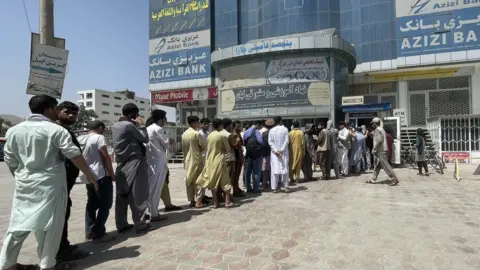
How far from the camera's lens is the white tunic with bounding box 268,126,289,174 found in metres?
6.62

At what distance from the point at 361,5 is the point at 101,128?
22661 mm

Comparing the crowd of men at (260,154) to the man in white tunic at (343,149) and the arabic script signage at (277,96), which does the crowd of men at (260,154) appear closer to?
the man in white tunic at (343,149)

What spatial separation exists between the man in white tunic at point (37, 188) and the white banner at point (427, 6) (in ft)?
75.6

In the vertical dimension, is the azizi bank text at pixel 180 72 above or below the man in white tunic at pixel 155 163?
above

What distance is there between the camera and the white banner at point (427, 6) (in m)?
19.4

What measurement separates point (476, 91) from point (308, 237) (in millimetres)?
21158

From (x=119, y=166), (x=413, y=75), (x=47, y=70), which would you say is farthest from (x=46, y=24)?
(x=413, y=75)

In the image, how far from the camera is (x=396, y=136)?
12180 mm

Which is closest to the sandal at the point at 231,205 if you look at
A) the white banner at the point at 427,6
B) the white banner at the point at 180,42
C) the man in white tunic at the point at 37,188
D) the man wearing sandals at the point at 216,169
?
the man wearing sandals at the point at 216,169

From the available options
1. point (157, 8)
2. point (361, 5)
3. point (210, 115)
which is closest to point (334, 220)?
point (361, 5)

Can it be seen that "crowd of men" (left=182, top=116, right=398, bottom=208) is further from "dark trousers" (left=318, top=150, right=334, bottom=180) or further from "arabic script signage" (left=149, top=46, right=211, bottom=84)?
"arabic script signage" (left=149, top=46, right=211, bottom=84)

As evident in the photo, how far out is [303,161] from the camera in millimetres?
8406

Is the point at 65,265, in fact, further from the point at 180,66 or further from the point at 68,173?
the point at 180,66

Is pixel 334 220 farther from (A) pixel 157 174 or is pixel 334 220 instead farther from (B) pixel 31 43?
(B) pixel 31 43
